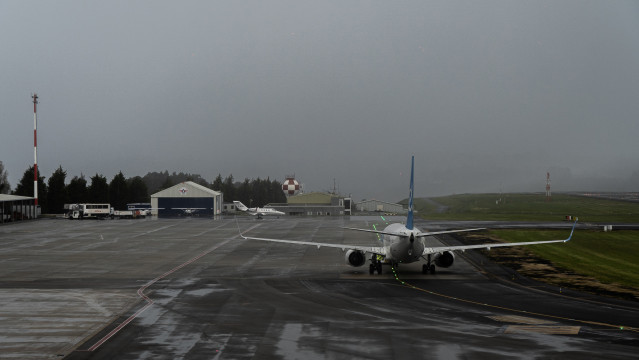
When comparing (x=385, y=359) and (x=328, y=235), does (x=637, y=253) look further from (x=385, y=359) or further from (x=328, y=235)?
(x=385, y=359)

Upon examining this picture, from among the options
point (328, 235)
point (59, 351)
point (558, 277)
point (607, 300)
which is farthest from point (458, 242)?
point (59, 351)

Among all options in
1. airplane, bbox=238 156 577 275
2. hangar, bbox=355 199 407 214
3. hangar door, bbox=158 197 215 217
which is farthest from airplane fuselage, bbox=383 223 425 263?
hangar, bbox=355 199 407 214

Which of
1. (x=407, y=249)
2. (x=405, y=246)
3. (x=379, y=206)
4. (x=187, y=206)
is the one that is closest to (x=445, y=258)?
(x=407, y=249)

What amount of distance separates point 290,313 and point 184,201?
12293cm

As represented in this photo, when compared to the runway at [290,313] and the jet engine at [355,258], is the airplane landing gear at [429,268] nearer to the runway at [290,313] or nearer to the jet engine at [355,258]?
the runway at [290,313]

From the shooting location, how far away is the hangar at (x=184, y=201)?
5792 inches

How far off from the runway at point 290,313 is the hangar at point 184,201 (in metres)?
93.8

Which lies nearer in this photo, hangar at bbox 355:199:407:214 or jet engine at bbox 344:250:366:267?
jet engine at bbox 344:250:366:267

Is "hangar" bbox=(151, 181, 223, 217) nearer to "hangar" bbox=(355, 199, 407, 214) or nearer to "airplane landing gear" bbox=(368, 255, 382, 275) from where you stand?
"hangar" bbox=(355, 199, 407, 214)

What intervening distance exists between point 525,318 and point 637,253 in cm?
4911

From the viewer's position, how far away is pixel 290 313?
96.3ft

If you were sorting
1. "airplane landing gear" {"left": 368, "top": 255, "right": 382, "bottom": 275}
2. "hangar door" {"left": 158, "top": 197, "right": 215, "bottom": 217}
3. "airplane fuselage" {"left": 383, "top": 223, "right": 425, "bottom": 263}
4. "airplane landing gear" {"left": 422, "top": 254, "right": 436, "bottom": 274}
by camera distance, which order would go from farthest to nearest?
"hangar door" {"left": 158, "top": 197, "right": 215, "bottom": 217} < "airplane landing gear" {"left": 422, "top": 254, "right": 436, "bottom": 274} < "airplane landing gear" {"left": 368, "top": 255, "right": 382, "bottom": 275} < "airplane fuselage" {"left": 383, "top": 223, "right": 425, "bottom": 263}

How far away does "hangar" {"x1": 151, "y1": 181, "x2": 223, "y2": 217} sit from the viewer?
147 meters

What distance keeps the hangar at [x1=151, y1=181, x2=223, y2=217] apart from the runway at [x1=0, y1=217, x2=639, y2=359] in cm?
9381
